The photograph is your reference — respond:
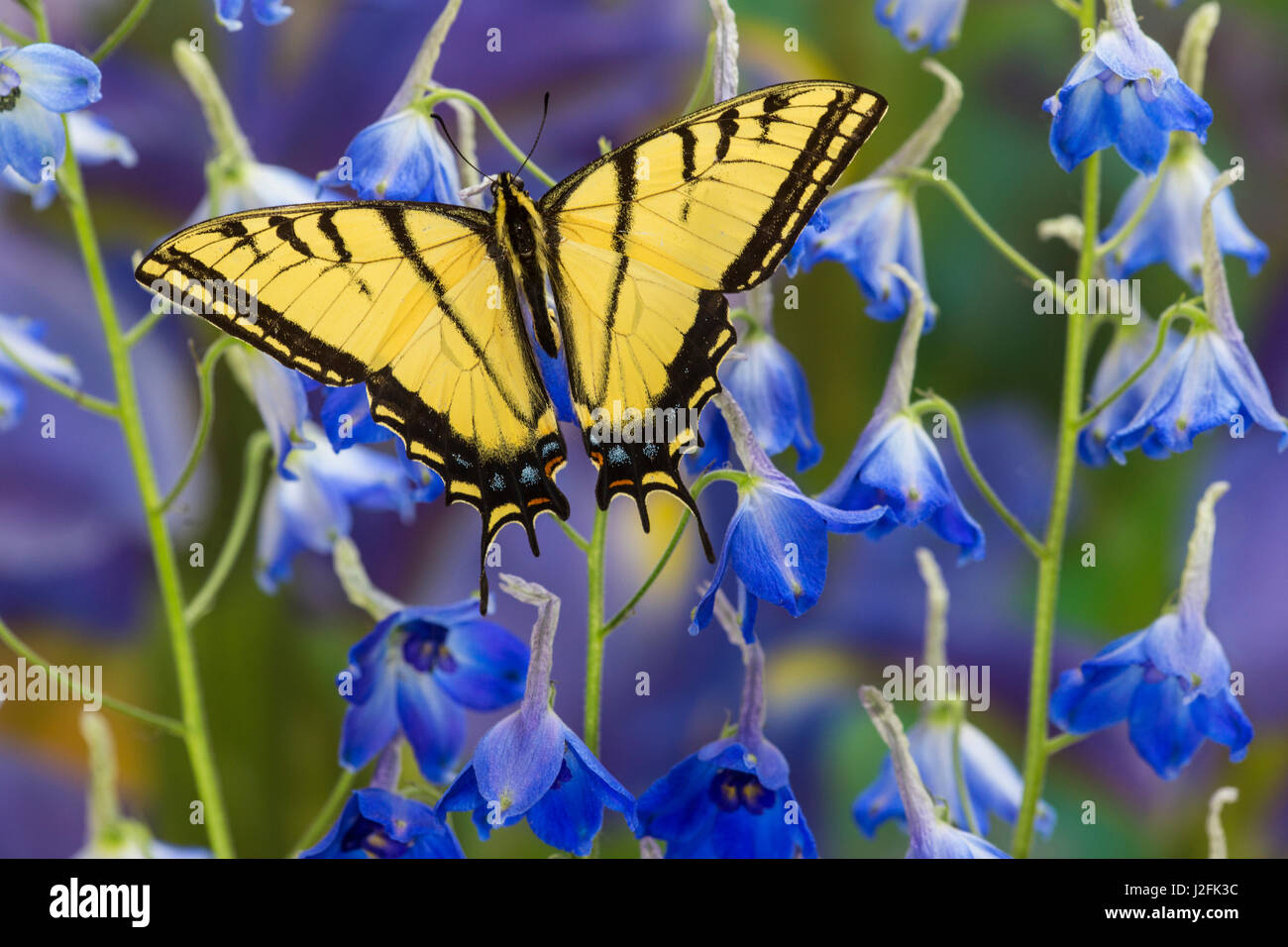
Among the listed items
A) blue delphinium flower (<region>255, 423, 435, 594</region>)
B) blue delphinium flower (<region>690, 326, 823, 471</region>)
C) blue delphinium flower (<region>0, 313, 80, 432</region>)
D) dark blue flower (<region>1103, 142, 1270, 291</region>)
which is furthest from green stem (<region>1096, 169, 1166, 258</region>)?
blue delphinium flower (<region>0, 313, 80, 432</region>)

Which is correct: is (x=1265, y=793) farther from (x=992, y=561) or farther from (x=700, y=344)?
(x=700, y=344)

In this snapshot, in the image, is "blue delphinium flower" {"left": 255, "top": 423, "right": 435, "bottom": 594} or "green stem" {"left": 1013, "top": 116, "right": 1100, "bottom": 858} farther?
"blue delphinium flower" {"left": 255, "top": 423, "right": 435, "bottom": 594}

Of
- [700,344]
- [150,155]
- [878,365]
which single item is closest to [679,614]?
[878,365]

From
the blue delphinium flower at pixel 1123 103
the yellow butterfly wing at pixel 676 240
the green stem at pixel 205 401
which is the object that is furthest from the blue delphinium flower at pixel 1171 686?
the green stem at pixel 205 401

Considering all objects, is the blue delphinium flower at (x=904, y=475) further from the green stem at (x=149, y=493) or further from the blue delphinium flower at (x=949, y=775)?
the green stem at (x=149, y=493)

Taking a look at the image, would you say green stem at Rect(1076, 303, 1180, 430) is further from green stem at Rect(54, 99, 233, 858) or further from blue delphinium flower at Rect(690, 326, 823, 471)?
green stem at Rect(54, 99, 233, 858)
